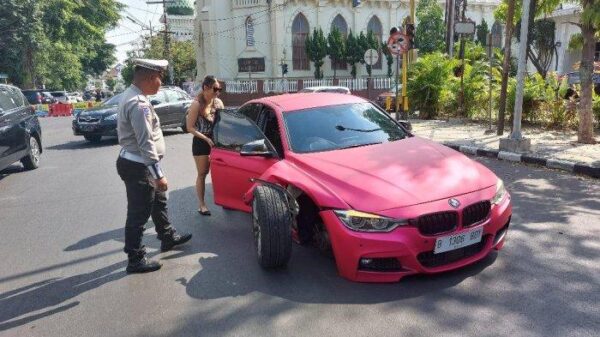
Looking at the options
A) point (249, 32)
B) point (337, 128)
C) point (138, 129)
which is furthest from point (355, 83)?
point (138, 129)

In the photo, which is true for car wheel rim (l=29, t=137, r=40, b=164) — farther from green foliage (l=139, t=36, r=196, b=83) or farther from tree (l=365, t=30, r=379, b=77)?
green foliage (l=139, t=36, r=196, b=83)

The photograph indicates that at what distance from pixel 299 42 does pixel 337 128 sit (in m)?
35.4

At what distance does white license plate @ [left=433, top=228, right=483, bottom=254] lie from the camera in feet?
12.2

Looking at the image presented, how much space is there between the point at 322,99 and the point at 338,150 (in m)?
1.01

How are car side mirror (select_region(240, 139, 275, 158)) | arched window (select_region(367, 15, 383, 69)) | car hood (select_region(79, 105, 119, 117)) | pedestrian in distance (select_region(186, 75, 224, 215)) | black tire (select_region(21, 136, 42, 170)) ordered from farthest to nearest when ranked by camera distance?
arched window (select_region(367, 15, 383, 69)), car hood (select_region(79, 105, 119, 117)), black tire (select_region(21, 136, 42, 170)), pedestrian in distance (select_region(186, 75, 224, 215)), car side mirror (select_region(240, 139, 275, 158))

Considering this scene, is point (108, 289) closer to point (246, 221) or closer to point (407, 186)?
Answer: point (246, 221)

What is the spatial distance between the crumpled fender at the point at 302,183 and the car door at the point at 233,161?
39 cm

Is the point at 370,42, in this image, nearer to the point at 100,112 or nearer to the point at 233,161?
the point at 100,112

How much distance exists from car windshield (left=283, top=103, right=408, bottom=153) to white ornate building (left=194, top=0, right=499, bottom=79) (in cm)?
3218

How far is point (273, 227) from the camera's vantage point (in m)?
4.06

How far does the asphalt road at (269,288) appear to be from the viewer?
338cm

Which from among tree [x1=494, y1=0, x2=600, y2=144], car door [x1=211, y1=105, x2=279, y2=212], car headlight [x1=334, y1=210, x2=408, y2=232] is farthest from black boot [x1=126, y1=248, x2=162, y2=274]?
tree [x1=494, y1=0, x2=600, y2=144]

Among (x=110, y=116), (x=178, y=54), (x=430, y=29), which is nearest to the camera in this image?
(x=110, y=116)

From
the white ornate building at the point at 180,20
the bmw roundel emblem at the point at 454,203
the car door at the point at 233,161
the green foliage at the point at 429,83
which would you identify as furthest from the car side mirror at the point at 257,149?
the white ornate building at the point at 180,20
